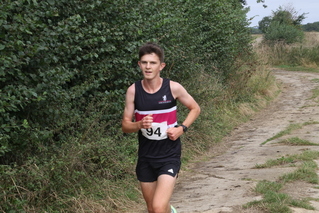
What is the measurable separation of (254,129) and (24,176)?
8830 mm

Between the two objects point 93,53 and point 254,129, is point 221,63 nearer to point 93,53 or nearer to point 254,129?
point 254,129

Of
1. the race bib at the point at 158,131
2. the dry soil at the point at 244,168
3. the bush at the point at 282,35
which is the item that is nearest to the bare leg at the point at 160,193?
the race bib at the point at 158,131

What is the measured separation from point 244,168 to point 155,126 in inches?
184

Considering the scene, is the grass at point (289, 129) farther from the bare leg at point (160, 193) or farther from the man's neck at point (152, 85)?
the man's neck at point (152, 85)

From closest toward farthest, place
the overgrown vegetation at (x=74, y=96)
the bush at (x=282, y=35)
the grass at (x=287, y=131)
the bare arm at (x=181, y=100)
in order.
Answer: the bare arm at (x=181, y=100)
the overgrown vegetation at (x=74, y=96)
the grass at (x=287, y=131)
the bush at (x=282, y=35)

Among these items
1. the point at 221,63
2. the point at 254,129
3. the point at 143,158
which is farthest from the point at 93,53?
the point at 221,63

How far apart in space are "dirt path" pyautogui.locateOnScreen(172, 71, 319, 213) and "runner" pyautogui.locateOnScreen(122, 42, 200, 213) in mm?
1613

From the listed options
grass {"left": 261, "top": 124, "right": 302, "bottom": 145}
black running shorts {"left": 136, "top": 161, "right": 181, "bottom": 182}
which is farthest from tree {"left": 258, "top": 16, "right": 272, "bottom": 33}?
black running shorts {"left": 136, "top": 161, "right": 181, "bottom": 182}

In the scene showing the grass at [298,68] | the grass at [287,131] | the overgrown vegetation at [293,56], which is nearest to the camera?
the grass at [287,131]

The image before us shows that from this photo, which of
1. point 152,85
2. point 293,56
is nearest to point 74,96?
→ point 152,85

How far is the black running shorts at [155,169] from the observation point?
457 centimetres

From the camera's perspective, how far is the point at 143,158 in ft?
15.4

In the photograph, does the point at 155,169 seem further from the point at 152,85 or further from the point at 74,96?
the point at 74,96

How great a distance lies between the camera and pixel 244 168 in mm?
8828
